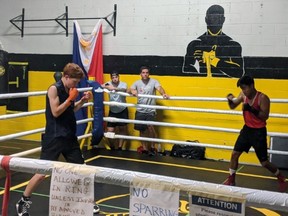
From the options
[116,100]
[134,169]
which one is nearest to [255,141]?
[134,169]

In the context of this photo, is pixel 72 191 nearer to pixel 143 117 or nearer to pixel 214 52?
pixel 143 117

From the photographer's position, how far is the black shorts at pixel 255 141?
16.8ft

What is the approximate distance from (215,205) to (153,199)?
0.23 metres

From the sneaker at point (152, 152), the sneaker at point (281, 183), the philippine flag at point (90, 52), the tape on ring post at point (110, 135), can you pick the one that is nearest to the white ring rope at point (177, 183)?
the sneaker at point (281, 183)

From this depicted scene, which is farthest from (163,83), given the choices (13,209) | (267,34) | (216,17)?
(13,209)

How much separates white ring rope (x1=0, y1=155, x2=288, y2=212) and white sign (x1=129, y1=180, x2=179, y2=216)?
0.07 ft

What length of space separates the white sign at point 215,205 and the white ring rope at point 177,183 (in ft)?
0.06

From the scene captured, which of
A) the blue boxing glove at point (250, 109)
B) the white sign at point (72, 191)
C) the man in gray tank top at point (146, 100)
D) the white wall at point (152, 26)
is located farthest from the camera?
the man in gray tank top at point (146, 100)

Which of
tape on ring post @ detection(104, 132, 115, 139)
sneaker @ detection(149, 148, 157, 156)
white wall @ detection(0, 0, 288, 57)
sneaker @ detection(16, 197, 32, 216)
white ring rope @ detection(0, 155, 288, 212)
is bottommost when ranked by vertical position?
sneaker @ detection(149, 148, 157, 156)

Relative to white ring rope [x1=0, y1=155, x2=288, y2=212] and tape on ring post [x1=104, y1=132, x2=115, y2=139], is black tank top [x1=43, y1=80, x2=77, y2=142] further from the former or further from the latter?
tape on ring post [x1=104, y1=132, x2=115, y2=139]

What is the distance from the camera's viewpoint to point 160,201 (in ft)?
4.98

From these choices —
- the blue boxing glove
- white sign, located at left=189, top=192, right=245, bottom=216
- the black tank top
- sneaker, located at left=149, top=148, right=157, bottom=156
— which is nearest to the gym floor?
sneaker, located at left=149, top=148, right=157, bottom=156

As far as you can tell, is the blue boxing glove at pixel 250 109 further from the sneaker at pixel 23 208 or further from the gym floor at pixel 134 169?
the sneaker at pixel 23 208

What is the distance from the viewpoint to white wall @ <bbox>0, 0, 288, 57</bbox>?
287 inches
